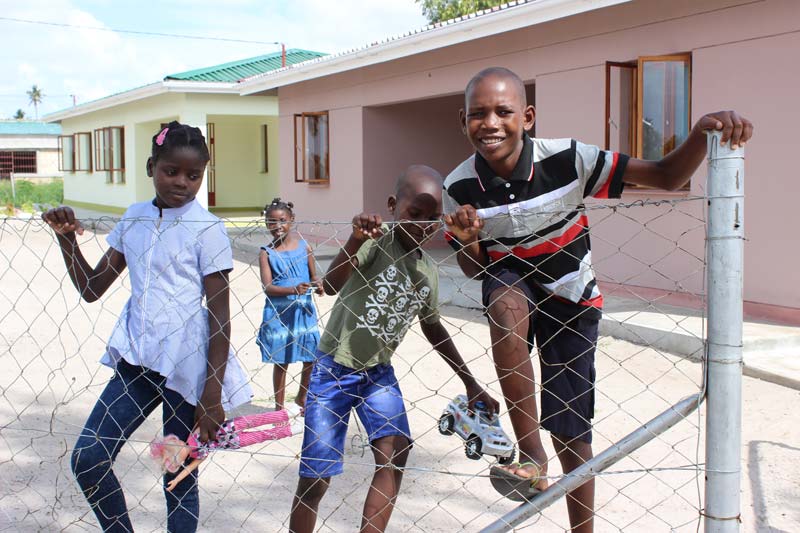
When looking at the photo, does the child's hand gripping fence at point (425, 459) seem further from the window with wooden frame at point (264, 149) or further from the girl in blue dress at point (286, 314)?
the window with wooden frame at point (264, 149)

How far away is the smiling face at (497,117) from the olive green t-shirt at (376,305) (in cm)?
45

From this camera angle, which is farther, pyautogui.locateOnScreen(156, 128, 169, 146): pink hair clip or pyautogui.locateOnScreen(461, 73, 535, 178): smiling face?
pyautogui.locateOnScreen(156, 128, 169, 146): pink hair clip

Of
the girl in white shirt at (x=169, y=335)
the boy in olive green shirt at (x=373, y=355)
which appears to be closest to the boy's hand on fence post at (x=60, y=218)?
the girl in white shirt at (x=169, y=335)

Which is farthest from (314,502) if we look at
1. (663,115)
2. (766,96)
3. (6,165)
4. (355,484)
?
(6,165)

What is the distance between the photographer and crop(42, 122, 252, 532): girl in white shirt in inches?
100

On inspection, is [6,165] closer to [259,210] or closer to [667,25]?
[259,210]

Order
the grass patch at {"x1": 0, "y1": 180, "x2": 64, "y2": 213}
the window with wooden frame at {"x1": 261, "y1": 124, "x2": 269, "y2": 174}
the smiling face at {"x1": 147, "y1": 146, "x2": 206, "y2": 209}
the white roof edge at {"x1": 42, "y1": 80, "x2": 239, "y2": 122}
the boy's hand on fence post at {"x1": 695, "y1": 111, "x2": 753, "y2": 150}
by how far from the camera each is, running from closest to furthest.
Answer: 1. the boy's hand on fence post at {"x1": 695, "y1": 111, "x2": 753, "y2": 150}
2. the smiling face at {"x1": 147, "y1": 146, "x2": 206, "y2": 209}
3. the white roof edge at {"x1": 42, "y1": 80, "x2": 239, "y2": 122}
4. the window with wooden frame at {"x1": 261, "y1": 124, "x2": 269, "y2": 174}
5. the grass patch at {"x1": 0, "y1": 180, "x2": 64, "y2": 213}

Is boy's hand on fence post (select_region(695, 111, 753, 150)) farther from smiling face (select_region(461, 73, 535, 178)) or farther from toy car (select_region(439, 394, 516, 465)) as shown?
toy car (select_region(439, 394, 516, 465))

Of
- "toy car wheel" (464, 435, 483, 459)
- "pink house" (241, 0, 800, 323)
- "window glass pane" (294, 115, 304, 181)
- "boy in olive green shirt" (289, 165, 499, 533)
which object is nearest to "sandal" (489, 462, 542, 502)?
"toy car wheel" (464, 435, 483, 459)

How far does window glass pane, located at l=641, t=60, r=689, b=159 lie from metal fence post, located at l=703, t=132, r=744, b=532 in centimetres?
601

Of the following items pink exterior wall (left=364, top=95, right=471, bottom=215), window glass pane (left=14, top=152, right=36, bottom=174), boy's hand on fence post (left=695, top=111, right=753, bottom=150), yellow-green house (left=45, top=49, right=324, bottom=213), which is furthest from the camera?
window glass pane (left=14, top=152, right=36, bottom=174)

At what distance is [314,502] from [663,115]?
20.2 feet

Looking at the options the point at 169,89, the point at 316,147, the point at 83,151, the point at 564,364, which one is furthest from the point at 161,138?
the point at 83,151

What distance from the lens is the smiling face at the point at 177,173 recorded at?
8.51 feet
